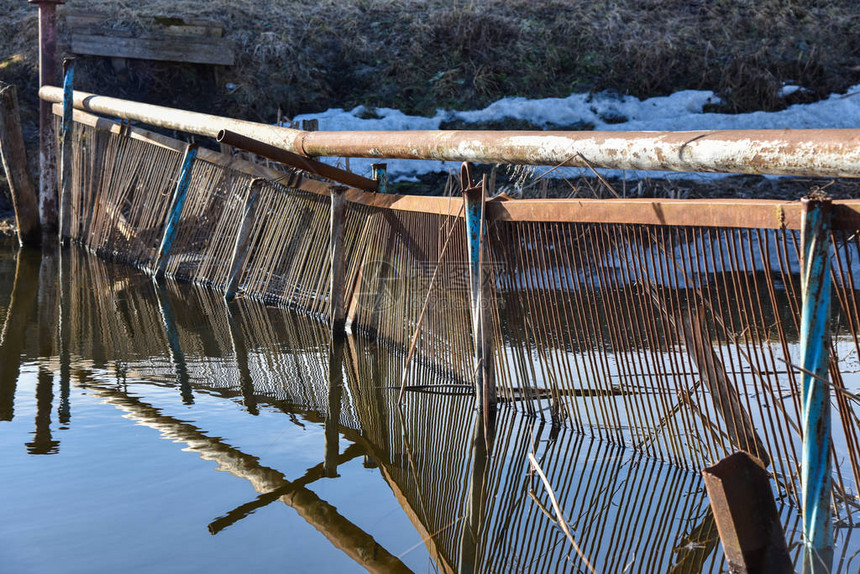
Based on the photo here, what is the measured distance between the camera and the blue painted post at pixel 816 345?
9.01 ft

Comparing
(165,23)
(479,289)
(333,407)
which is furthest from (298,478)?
(165,23)

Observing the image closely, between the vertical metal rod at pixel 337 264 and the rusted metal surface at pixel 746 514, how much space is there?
4975mm

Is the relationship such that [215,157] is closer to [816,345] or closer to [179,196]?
[179,196]

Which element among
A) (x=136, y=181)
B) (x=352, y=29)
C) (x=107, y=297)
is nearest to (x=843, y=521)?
(x=107, y=297)

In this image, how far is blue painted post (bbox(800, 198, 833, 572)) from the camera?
2.75 metres

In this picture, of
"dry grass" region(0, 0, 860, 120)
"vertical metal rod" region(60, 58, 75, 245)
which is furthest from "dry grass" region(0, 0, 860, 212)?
"vertical metal rod" region(60, 58, 75, 245)

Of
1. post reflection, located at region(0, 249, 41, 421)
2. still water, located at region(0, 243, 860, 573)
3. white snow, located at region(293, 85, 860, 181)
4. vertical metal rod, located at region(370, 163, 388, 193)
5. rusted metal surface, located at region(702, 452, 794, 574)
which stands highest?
white snow, located at region(293, 85, 860, 181)

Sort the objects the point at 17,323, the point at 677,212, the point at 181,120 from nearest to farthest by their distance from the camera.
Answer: the point at 677,212 < the point at 17,323 < the point at 181,120

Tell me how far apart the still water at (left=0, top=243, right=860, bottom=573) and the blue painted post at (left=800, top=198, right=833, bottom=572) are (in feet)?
2.10

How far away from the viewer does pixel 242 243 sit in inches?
324

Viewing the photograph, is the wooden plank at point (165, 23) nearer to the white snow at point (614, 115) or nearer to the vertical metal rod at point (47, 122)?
the white snow at point (614, 115)

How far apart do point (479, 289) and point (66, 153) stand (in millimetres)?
8409

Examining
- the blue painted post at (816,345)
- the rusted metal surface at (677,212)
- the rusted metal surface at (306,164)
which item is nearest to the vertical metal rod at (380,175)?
the rusted metal surface at (306,164)

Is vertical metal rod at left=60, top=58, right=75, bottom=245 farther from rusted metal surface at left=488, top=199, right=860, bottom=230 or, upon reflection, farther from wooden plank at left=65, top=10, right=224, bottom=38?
rusted metal surface at left=488, top=199, right=860, bottom=230
